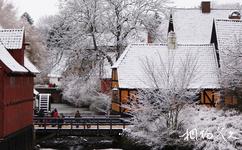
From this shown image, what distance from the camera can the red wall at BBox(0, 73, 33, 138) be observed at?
22.7 m

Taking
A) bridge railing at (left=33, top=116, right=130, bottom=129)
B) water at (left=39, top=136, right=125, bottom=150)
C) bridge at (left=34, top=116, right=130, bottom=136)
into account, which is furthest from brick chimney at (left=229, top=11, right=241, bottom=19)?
bridge railing at (left=33, top=116, right=130, bottom=129)

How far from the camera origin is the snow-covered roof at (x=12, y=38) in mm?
27000

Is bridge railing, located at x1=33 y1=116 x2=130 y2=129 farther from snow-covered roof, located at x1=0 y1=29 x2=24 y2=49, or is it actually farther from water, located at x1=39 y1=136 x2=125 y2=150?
snow-covered roof, located at x1=0 y1=29 x2=24 y2=49

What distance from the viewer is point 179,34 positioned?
4900cm

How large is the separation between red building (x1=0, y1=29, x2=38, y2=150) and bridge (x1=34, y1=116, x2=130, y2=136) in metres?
3.44

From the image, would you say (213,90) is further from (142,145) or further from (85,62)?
(85,62)

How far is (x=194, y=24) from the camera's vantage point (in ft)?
162

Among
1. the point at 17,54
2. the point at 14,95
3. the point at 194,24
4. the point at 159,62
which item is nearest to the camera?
the point at 14,95

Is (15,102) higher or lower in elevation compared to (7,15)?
lower

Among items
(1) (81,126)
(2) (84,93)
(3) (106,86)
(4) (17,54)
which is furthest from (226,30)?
(2) (84,93)

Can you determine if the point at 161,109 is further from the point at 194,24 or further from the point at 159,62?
the point at 194,24

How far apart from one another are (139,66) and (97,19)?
22.2 ft

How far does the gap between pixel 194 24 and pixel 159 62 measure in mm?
12516

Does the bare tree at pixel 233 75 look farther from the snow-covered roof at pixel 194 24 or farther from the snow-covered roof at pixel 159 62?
the snow-covered roof at pixel 194 24
